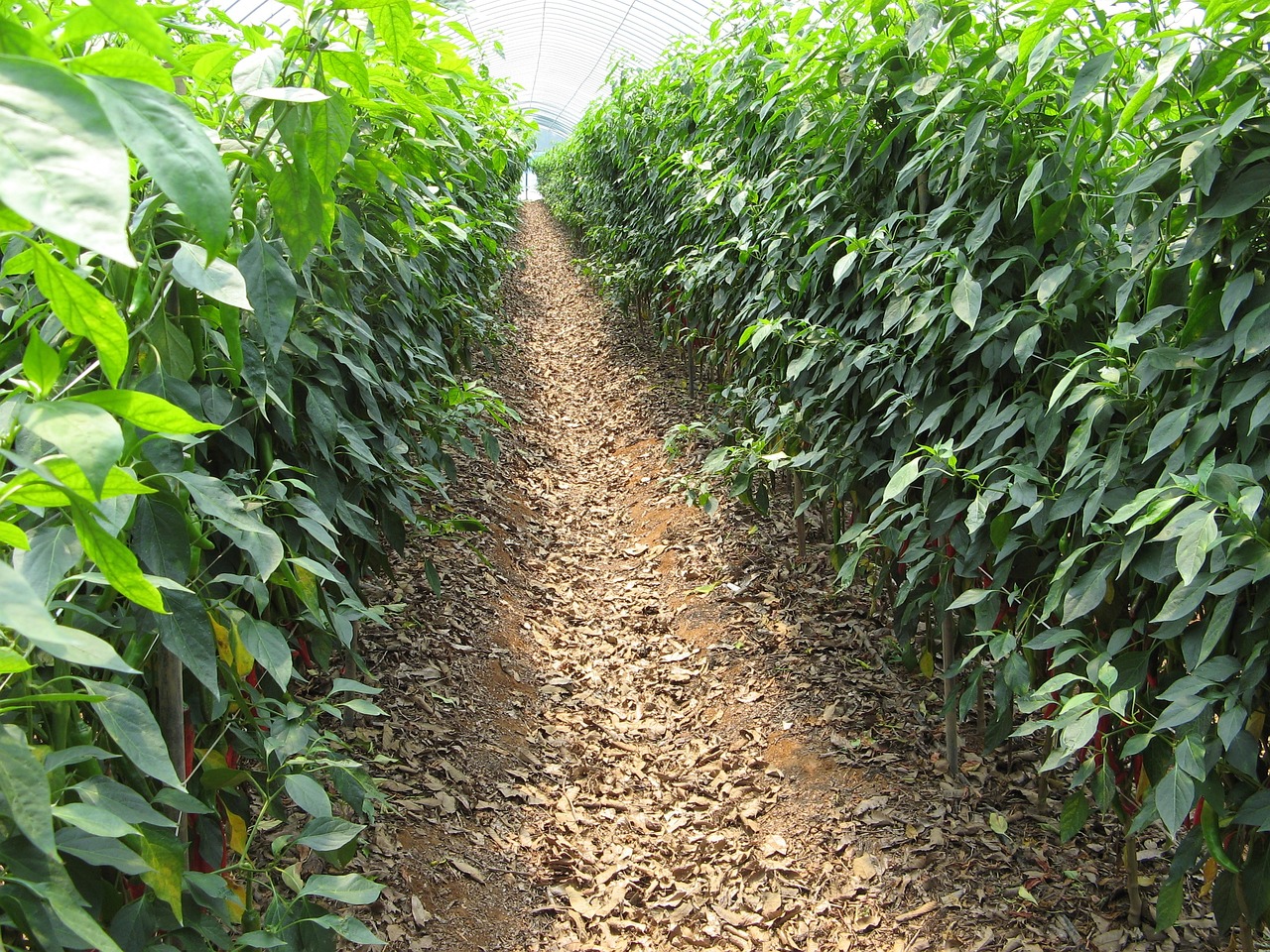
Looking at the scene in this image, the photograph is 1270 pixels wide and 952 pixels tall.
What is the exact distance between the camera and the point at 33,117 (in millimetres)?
509

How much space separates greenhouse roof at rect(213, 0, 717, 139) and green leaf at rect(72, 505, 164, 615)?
49.9 ft

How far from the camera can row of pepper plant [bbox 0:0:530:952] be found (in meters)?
0.60

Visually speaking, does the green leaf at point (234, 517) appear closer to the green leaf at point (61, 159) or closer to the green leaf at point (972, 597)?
the green leaf at point (61, 159)

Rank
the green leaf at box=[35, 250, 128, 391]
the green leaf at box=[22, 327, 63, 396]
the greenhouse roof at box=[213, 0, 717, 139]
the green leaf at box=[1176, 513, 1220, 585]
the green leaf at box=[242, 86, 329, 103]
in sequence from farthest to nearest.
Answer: the greenhouse roof at box=[213, 0, 717, 139]
the green leaf at box=[1176, 513, 1220, 585]
the green leaf at box=[242, 86, 329, 103]
the green leaf at box=[22, 327, 63, 396]
the green leaf at box=[35, 250, 128, 391]

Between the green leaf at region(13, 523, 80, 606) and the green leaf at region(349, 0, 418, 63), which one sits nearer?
the green leaf at region(13, 523, 80, 606)

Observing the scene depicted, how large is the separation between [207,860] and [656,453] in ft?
15.1

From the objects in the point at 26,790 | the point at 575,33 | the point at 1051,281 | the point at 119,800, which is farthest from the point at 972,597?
the point at 575,33

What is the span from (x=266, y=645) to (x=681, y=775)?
7.35 ft

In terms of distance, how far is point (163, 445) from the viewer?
1240 millimetres

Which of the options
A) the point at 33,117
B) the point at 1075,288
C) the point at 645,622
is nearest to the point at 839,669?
the point at 645,622

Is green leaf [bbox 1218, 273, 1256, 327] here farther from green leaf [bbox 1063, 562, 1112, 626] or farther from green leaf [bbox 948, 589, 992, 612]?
green leaf [bbox 948, 589, 992, 612]

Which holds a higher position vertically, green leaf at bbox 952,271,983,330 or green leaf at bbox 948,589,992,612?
green leaf at bbox 952,271,983,330

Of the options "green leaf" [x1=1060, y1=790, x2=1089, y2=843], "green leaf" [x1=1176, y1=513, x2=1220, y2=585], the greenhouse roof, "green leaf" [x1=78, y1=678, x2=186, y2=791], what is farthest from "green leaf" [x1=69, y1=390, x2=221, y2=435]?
the greenhouse roof

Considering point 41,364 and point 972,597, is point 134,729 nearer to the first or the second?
point 41,364
